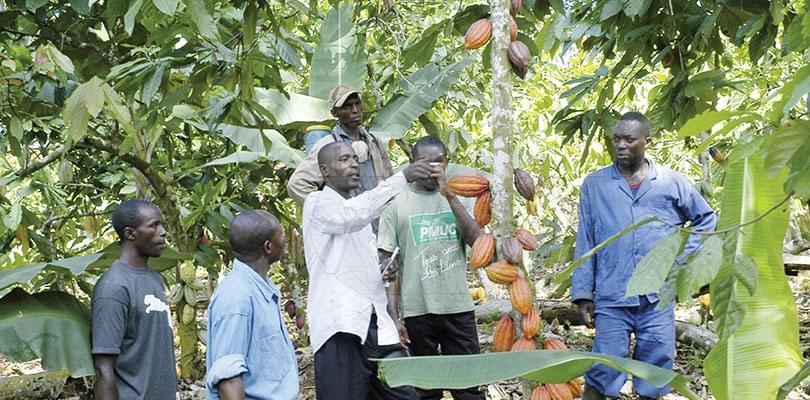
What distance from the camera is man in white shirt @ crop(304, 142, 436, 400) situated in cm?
357

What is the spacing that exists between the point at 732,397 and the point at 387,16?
3.83 metres

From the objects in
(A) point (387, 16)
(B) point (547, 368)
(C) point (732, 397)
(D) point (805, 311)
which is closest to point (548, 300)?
(D) point (805, 311)

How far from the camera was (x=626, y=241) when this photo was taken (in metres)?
4.07

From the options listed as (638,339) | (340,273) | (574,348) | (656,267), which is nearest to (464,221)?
(340,273)

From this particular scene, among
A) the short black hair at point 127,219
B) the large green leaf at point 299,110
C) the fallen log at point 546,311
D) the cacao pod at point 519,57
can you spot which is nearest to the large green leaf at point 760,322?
the cacao pod at point 519,57

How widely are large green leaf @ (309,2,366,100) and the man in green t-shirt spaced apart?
1250 mm

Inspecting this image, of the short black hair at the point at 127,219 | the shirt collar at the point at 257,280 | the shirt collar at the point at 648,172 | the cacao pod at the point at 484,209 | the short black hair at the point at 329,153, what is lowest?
the shirt collar at the point at 257,280

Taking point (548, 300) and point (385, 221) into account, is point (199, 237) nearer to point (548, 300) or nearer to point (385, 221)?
point (385, 221)

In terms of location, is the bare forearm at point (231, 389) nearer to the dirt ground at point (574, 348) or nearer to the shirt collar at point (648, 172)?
the shirt collar at point (648, 172)

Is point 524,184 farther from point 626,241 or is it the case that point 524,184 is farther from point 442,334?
point 442,334

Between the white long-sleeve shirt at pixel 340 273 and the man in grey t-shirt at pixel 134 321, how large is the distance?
1.90 feet

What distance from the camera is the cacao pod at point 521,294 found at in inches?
118

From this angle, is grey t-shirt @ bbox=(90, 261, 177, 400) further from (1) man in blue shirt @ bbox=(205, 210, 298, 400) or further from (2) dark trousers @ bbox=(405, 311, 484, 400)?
(2) dark trousers @ bbox=(405, 311, 484, 400)

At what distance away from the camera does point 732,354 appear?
9.46 feet
